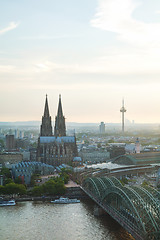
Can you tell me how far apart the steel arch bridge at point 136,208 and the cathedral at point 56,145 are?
3771 centimetres

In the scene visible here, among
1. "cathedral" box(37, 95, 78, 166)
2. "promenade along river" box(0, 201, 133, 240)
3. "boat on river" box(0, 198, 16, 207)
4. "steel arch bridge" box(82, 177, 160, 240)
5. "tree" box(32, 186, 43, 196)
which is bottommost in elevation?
"promenade along river" box(0, 201, 133, 240)

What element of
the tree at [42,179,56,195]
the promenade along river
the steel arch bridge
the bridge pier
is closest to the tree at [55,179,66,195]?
the tree at [42,179,56,195]

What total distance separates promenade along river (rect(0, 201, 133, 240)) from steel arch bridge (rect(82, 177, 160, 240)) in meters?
1.54

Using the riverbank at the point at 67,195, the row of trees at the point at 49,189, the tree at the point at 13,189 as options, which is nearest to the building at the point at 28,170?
the row of trees at the point at 49,189

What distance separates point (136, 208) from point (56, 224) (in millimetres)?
9544

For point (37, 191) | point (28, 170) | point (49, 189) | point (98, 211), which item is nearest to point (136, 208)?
point (98, 211)

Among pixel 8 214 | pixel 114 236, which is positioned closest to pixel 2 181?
pixel 8 214

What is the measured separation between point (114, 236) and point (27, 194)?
19900 mm

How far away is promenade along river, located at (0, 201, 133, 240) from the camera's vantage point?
3331 centimetres

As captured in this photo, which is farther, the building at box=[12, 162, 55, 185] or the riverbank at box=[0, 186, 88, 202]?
the building at box=[12, 162, 55, 185]

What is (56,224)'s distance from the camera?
36.9 m

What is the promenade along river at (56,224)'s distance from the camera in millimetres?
33312

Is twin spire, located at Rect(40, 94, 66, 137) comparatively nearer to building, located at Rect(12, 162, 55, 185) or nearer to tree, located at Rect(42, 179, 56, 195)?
building, located at Rect(12, 162, 55, 185)

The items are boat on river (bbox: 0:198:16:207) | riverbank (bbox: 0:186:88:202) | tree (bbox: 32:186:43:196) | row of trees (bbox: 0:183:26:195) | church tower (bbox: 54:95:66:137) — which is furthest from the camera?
church tower (bbox: 54:95:66:137)
